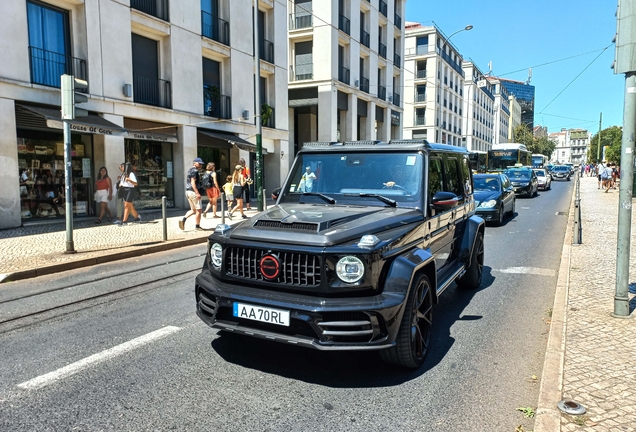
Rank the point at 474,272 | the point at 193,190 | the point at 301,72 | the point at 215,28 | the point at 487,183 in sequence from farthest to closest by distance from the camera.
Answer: the point at 301,72
the point at 215,28
the point at 487,183
the point at 193,190
the point at 474,272

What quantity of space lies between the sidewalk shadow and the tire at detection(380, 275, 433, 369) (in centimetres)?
15

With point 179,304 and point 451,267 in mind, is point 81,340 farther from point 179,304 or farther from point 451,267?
point 451,267

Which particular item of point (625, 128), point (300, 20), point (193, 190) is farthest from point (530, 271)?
point (300, 20)

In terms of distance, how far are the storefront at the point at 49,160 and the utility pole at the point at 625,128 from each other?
12.3 meters

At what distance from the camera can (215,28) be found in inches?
790

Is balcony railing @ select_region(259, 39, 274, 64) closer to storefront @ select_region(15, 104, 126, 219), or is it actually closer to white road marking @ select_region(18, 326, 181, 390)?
storefront @ select_region(15, 104, 126, 219)

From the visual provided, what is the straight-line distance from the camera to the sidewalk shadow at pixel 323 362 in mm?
3750

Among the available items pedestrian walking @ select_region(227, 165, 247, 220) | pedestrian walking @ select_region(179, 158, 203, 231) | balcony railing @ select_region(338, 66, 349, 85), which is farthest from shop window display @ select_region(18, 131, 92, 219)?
balcony railing @ select_region(338, 66, 349, 85)

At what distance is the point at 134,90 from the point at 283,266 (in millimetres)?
15222

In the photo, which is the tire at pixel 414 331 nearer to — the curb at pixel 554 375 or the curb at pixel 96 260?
the curb at pixel 554 375

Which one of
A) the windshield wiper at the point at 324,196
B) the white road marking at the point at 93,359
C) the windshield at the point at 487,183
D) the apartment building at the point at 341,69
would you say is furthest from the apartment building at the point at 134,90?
the windshield wiper at the point at 324,196

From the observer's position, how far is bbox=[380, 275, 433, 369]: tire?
365 cm

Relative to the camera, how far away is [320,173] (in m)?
5.02

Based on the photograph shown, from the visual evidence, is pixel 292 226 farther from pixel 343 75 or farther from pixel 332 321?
pixel 343 75
